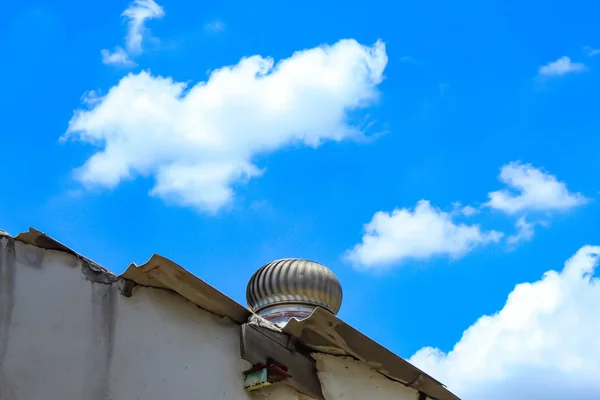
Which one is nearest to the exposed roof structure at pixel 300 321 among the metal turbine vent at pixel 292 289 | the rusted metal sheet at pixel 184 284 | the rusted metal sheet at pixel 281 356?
the rusted metal sheet at pixel 184 284

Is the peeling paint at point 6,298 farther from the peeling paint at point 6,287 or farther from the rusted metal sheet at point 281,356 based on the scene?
the rusted metal sheet at point 281,356

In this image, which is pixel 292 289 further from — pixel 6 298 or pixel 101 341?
pixel 6 298

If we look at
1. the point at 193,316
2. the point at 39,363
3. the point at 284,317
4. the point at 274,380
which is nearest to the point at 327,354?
the point at 274,380

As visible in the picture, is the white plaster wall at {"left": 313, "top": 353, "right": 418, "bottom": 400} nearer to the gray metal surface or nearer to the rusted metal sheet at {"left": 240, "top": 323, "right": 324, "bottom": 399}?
the rusted metal sheet at {"left": 240, "top": 323, "right": 324, "bottom": 399}

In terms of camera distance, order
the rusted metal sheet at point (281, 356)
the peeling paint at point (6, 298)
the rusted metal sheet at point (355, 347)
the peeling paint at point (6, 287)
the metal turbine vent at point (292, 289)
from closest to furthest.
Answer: the peeling paint at point (6, 298) < the peeling paint at point (6, 287) < the rusted metal sheet at point (281, 356) < the rusted metal sheet at point (355, 347) < the metal turbine vent at point (292, 289)

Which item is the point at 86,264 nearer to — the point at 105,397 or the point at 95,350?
the point at 95,350

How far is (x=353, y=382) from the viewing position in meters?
7.27

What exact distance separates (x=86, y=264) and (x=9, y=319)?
29.9 inches

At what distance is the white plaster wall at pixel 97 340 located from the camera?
5.35m

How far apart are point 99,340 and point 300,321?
1.84 metres

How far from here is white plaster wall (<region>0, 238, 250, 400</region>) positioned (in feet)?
17.5

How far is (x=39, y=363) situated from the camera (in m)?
5.34

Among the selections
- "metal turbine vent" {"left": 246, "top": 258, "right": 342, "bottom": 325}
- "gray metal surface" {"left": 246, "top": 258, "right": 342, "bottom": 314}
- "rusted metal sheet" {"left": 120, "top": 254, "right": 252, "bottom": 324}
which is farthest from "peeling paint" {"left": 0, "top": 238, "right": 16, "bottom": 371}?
"gray metal surface" {"left": 246, "top": 258, "right": 342, "bottom": 314}

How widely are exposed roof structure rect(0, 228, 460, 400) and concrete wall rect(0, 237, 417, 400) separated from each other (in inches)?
3.0
